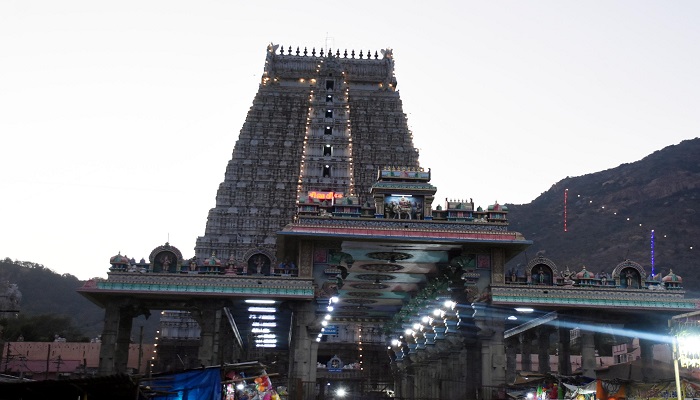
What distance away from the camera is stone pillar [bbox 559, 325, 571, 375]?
42.8 m

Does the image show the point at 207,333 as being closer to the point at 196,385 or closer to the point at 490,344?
the point at 490,344

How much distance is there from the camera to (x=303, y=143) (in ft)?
289

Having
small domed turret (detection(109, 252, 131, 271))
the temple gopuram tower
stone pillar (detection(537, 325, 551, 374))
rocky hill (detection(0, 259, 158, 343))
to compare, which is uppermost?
the temple gopuram tower

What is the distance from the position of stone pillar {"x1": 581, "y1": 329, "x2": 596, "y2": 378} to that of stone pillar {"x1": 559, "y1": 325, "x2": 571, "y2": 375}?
159 centimetres

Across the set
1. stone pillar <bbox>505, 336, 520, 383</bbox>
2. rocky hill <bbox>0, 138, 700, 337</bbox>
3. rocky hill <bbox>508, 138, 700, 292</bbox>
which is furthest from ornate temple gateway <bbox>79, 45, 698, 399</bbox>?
rocky hill <bbox>508, 138, 700, 292</bbox>

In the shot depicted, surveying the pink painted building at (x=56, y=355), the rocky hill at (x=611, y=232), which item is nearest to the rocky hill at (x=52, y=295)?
the rocky hill at (x=611, y=232)

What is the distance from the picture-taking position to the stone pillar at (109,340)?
38.3 m

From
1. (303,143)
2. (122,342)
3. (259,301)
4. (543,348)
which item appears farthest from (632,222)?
(122,342)

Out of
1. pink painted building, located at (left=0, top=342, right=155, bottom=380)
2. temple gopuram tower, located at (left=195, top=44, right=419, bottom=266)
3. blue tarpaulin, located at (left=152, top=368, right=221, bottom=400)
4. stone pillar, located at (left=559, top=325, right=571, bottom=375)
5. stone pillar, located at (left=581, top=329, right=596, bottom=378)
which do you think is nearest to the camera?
blue tarpaulin, located at (left=152, top=368, right=221, bottom=400)

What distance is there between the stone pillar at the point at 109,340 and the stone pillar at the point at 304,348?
358 inches

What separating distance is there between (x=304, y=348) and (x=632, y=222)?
14595 cm

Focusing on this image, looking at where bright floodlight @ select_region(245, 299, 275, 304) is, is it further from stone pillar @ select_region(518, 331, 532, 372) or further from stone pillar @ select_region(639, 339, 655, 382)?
stone pillar @ select_region(518, 331, 532, 372)

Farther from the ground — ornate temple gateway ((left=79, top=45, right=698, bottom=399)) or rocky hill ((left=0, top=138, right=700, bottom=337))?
rocky hill ((left=0, top=138, right=700, bottom=337))

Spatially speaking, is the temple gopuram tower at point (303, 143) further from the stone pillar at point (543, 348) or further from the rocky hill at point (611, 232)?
the rocky hill at point (611, 232)
